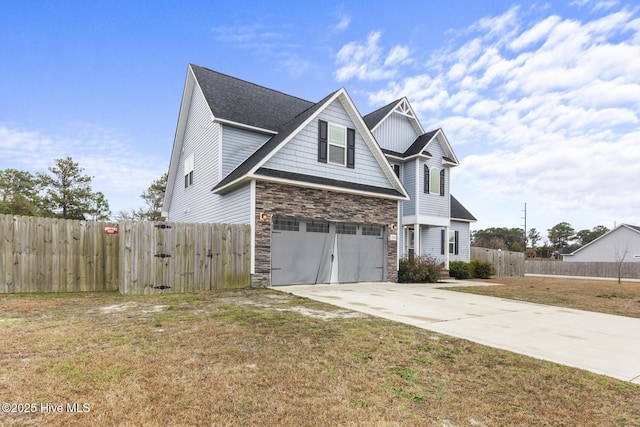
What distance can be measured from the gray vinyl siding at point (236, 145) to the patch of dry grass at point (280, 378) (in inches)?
333

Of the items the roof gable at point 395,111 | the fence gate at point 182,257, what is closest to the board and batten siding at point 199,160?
the fence gate at point 182,257

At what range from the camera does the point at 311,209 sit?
11.9 meters

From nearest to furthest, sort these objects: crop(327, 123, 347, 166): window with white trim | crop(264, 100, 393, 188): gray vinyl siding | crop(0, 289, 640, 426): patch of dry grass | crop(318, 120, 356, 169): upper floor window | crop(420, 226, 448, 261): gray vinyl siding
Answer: crop(0, 289, 640, 426): patch of dry grass → crop(264, 100, 393, 188): gray vinyl siding → crop(318, 120, 356, 169): upper floor window → crop(327, 123, 347, 166): window with white trim → crop(420, 226, 448, 261): gray vinyl siding

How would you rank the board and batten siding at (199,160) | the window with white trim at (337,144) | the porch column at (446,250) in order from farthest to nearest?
the porch column at (446,250)
the board and batten siding at (199,160)
the window with white trim at (337,144)

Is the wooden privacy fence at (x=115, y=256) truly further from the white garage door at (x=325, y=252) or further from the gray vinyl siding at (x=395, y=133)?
the gray vinyl siding at (x=395, y=133)

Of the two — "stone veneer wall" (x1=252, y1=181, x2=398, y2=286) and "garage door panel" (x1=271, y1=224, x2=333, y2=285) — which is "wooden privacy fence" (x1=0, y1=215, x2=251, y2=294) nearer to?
"stone veneer wall" (x1=252, y1=181, x2=398, y2=286)

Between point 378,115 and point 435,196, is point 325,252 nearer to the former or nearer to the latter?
point 435,196

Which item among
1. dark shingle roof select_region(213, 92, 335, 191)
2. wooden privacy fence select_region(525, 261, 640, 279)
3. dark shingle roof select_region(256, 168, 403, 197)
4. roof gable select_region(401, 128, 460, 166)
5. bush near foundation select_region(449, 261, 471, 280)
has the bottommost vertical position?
wooden privacy fence select_region(525, 261, 640, 279)

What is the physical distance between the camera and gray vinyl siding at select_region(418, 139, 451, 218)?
18.1 meters

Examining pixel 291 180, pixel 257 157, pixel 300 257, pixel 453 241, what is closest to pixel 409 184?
pixel 453 241

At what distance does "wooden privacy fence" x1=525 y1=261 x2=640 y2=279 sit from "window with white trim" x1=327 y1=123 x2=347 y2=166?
32.0 meters

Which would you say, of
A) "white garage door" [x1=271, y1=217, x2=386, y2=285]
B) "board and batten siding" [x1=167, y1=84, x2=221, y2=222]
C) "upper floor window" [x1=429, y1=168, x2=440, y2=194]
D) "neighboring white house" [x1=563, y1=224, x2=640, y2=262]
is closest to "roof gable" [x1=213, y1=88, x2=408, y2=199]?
"white garage door" [x1=271, y1=217, x2=386, y2=285]

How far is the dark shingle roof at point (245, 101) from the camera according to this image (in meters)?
13.4

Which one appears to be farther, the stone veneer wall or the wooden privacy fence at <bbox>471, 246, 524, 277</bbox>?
the wooden privacy fence at <bbox>471, 246, 524, 277</bbox>
